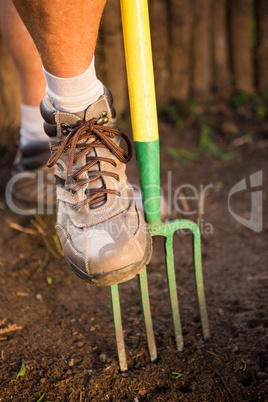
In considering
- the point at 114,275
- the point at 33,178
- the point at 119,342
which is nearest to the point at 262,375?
the point at 119,342

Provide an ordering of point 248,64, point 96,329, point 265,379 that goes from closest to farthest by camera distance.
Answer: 1. point 265,379
2. point 96,329
3. point 248,64

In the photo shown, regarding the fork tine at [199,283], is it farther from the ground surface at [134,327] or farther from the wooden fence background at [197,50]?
the wooden fence background at [197,50]

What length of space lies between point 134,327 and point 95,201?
55 centimetres

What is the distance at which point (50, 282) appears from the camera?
1.75m

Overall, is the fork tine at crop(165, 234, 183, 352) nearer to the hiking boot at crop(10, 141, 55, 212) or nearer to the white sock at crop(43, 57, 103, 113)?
the white sock at crop(43, 57, 103, 113)

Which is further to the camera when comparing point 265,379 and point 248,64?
point 248,64

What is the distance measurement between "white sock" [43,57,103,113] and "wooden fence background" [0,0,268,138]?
5.13 ft

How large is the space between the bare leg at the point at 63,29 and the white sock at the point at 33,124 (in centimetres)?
68

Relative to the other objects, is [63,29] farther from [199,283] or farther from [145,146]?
[199,283]

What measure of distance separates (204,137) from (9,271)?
178 centimetres

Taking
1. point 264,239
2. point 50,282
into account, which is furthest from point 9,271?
point 264,239

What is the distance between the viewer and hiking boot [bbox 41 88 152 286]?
1.22 meters

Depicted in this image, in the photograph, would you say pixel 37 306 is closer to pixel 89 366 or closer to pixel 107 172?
pixel 89 366

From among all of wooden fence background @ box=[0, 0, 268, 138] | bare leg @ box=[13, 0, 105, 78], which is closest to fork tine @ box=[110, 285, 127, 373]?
bare leg @ box=[13, 0, 105, 78]
